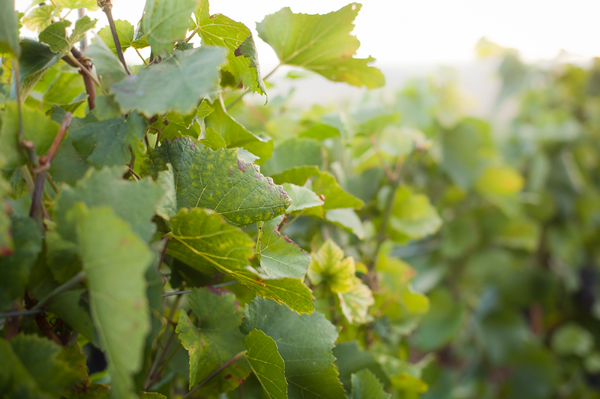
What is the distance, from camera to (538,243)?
1.23m

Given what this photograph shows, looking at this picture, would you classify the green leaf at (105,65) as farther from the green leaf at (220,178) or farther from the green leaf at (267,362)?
the green leaf at (267,362)

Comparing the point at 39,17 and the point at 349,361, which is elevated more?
the point at 39,17

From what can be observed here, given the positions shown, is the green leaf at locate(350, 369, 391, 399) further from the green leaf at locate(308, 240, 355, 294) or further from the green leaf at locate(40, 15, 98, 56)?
the green leaf at locate(40, 15, 98, 56)

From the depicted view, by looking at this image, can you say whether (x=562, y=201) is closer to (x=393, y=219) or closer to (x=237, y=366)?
(x=393, y=219)

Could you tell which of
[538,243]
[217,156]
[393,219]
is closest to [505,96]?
[538,243]

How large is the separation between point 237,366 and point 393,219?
11.0 inches

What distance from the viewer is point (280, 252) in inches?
9.4

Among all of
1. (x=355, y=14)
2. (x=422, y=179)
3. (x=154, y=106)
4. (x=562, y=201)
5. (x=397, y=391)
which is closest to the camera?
(x=154, y=106)

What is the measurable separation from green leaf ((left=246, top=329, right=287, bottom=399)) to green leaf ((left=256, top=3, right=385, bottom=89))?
214mm

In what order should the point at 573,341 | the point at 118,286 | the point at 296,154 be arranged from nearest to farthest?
the point at 118,286 < the point at 296,154 < the point at 573,341

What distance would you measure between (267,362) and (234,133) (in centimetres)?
16

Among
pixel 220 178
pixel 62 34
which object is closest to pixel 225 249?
pixel 220 178

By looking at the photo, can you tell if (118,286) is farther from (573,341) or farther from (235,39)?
(573,341)

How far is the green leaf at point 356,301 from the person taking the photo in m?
0.30
